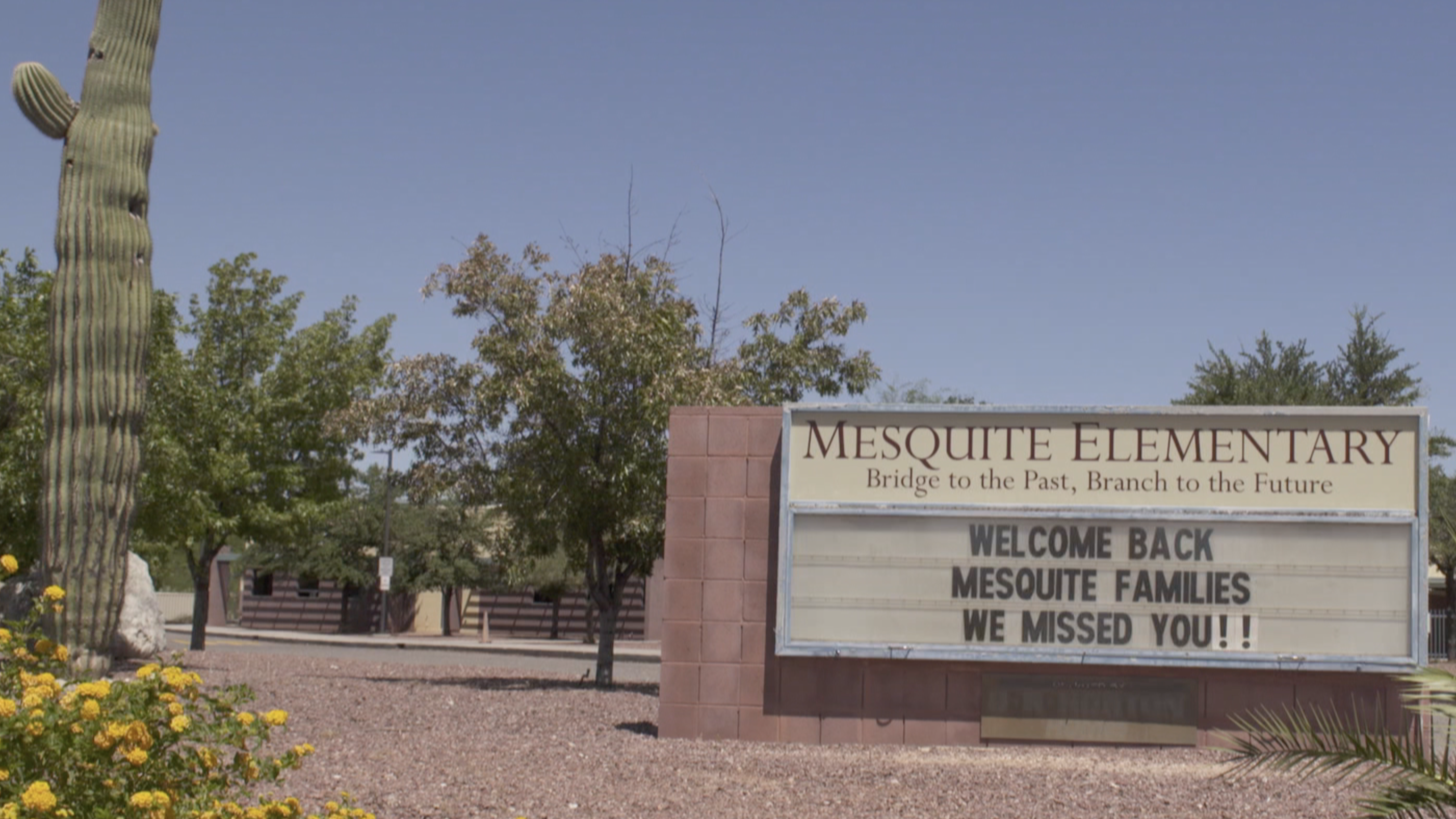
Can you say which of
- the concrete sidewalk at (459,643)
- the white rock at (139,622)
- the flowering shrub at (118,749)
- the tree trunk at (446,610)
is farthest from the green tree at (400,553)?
the flowering shrub at (118,749)

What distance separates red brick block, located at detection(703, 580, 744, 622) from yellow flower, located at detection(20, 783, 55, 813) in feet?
27.1

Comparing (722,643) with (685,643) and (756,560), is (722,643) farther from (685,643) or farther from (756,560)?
(756,560)

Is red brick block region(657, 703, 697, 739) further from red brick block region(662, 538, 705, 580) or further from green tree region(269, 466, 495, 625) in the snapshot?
green tree region(269, 466, 495, 625)

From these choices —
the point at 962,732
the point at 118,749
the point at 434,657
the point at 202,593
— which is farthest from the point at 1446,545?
the point at 118,749

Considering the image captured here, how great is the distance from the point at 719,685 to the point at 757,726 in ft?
1.52

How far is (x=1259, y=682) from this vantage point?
12.4 metres

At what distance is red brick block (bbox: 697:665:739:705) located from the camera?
12.9 m

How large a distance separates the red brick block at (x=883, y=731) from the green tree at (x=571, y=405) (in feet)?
22.3

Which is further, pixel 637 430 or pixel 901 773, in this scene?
pixel 637 430

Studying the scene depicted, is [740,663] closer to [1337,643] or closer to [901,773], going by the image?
[901,773]

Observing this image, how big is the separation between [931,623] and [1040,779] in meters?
2.09

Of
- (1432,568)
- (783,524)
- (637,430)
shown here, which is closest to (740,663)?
(783,524)

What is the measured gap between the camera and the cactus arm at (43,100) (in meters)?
12.3

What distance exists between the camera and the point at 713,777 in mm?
10734
